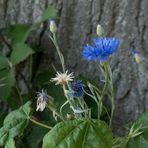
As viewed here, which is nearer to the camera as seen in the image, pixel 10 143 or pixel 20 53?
pixel 10 143

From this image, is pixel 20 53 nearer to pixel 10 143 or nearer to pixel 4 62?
pixel 4 62

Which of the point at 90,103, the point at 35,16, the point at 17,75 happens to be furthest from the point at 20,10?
the point at 90,103

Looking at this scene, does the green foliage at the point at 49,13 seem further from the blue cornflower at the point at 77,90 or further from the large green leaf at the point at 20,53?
the blue cornflower at the point at 77,90

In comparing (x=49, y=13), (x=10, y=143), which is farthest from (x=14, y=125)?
(x=49, y=13)

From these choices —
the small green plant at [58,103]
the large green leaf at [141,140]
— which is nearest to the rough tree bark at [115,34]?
the small green plant at [58,103]

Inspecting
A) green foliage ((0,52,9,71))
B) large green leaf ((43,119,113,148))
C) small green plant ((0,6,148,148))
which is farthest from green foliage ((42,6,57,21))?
large green leaf ((43,119,113,148))

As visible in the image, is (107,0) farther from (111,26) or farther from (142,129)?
(142,129)

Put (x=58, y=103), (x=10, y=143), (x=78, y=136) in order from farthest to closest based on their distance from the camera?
(x=58, y=103), (x=10, y=143), (x=78, y=136)
